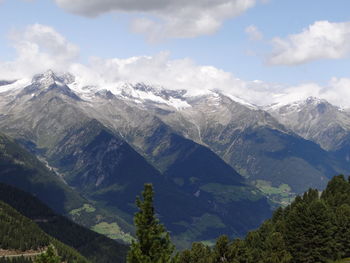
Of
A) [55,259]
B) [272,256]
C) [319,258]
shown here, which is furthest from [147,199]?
[319,258]

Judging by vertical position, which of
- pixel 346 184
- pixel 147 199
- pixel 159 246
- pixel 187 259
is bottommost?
pixel 187 259

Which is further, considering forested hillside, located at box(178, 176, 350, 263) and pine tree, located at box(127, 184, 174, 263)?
forested hillside, located at box(178, 176, 350, 263)

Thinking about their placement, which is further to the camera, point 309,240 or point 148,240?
point 309,240

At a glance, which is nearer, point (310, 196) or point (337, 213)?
point (337, 213)

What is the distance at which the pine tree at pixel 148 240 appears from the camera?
52000 mm

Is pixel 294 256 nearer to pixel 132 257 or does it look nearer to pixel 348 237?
pixel 348 237

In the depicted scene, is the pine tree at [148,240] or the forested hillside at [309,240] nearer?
the pine tree at [148,240]

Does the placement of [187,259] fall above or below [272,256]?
below

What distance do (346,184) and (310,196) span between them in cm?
1154

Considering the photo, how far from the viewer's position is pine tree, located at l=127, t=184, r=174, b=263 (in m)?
52.0

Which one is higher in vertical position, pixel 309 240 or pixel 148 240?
pixel 309 240

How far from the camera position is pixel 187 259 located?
12569 centimetres

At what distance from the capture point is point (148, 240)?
174 feet

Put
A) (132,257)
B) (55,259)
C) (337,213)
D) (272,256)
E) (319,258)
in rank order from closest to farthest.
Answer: (55,259)
(132,257)
(272,256)
(319,258)
(337,213)
